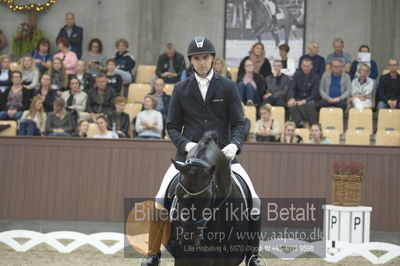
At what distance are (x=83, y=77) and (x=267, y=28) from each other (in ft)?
15.3

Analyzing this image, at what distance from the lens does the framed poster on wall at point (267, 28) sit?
15758 mm

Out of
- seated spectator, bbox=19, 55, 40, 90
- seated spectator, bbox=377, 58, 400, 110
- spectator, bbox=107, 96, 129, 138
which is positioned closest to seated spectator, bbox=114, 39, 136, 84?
seated spectator, bbox=19, 55, 40, 90

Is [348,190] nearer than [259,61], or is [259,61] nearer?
[348,190]

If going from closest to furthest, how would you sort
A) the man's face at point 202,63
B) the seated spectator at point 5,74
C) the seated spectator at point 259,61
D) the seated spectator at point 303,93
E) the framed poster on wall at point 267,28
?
the man's face at point 202,63
the seated spectator at point 303,93
the seated spectator at point 5,74
the seated spectator at point 259,61
the framed poster on wall at point 267,28

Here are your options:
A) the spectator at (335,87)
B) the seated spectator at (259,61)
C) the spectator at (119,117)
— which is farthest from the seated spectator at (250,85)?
the spectator at (119,117)

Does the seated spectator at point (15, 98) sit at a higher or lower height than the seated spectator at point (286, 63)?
lower

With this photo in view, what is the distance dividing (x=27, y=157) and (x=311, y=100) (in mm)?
4997

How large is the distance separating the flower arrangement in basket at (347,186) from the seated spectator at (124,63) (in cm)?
564

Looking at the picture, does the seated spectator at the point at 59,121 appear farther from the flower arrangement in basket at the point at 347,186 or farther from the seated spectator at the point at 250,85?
the flower arrangement in basket at the point at 347,186

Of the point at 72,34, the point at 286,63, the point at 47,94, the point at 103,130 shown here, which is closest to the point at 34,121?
the point at 47,94

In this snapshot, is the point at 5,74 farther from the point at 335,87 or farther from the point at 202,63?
the point at 202,63

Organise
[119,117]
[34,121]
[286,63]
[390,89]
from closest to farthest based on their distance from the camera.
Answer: [34,121] < [119,117] < [390,89] < [286,63]

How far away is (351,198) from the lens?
9.52 m

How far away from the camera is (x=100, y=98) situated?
1248 centimetres
